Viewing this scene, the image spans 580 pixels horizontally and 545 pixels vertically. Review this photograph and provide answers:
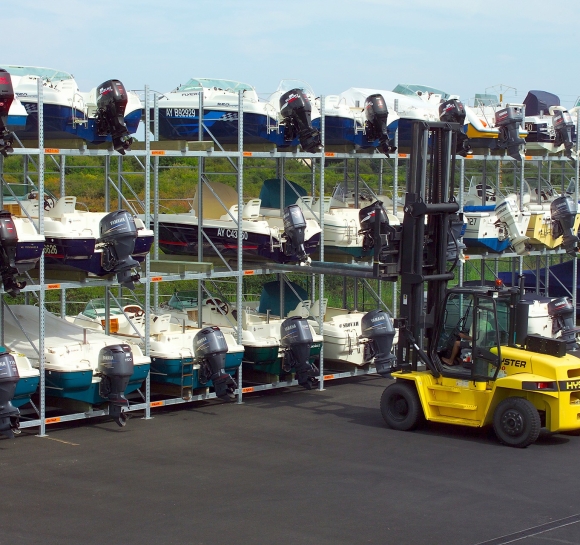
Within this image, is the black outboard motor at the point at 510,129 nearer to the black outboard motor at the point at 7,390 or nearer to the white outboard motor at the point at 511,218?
the white outboard motor at the point at 511,218

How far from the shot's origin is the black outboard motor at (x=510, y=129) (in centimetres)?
2200

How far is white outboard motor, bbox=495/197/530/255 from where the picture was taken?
859 inches

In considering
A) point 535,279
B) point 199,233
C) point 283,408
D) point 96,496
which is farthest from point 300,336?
point 535,279

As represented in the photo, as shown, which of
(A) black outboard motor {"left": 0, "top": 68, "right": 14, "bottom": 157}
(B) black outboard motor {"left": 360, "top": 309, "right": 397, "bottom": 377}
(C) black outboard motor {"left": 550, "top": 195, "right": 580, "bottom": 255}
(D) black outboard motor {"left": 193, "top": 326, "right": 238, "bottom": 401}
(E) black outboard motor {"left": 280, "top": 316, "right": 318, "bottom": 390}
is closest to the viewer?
(A) black outboard motor {"left": 0, "top": 68, "right": 14, "bottom": 157}

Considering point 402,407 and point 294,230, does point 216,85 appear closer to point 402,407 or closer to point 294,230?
point 294,230

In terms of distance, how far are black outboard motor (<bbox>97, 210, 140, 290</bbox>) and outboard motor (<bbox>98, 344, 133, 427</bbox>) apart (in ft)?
3.85

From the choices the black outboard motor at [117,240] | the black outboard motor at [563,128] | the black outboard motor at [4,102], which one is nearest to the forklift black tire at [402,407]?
the black outboard motor at [117,240]

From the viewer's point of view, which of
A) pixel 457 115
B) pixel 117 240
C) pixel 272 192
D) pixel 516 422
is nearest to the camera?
pixel 516 422

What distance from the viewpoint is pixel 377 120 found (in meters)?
19.4

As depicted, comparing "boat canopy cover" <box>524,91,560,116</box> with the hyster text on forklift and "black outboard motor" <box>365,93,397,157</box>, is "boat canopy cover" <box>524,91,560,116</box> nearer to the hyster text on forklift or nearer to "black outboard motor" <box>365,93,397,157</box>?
"black outboard motor" <box>365,93,397,157</box>

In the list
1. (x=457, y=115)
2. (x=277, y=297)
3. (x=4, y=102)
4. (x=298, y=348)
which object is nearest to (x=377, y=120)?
(x=457, y=115)

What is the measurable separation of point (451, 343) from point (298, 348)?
11.5ft

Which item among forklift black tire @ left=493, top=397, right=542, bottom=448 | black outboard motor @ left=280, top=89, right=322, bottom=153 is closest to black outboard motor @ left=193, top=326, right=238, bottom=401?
black outboard motor @ left=280, top=89, right=322, bottom=153

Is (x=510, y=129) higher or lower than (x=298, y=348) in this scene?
higher
